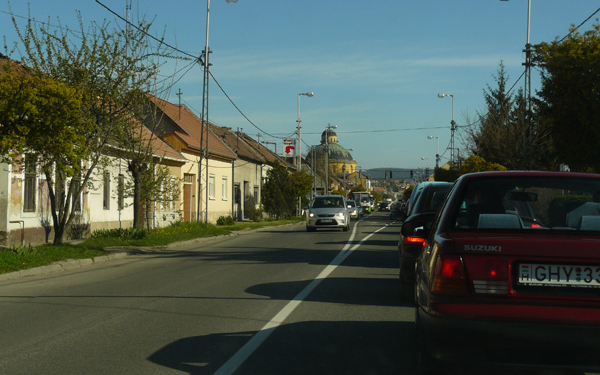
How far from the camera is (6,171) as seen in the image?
1852cm

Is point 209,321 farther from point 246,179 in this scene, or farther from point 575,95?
point 246,179

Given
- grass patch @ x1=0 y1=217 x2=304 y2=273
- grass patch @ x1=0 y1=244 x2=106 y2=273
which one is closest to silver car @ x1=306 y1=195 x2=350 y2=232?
grass patch @ x1=0 y1=217 x2=304 y2=273

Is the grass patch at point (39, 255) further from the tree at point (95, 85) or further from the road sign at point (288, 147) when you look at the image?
the road sign at point (288, 147)

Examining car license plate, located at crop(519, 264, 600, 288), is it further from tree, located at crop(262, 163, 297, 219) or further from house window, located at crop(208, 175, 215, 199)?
tree, located at crop(262, 163, 297, 219)

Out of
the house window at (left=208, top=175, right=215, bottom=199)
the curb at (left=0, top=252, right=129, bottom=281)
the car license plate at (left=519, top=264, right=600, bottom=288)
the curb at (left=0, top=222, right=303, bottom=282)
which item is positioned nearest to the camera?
the car license plate at (left=519, top=264, right=600, bottom=288)

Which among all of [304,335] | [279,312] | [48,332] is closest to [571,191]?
[304,335]

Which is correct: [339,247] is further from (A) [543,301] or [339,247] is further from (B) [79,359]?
(A) [543,301]

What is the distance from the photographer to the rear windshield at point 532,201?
4.87 m

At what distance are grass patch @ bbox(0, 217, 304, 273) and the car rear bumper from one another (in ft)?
34.5

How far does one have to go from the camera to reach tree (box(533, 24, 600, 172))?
22.2 m

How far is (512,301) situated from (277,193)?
42.5 meters

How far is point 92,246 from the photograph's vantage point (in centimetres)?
1792

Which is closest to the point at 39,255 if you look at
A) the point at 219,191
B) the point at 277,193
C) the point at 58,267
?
the point at 58,267

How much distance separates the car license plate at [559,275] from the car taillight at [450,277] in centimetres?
A: 35
